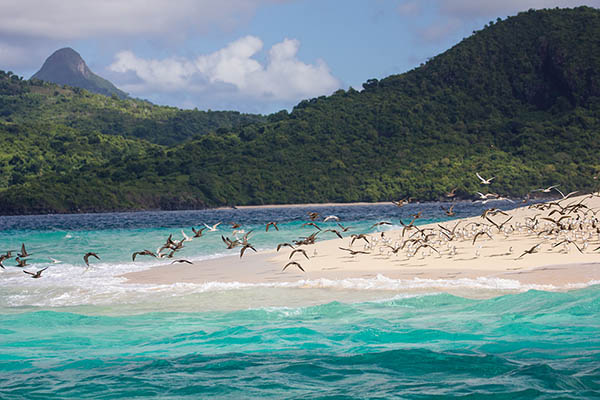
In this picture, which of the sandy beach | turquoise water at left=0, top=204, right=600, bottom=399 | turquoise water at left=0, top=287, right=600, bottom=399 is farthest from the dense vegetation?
turquoise water at left=0, top=287, right=600, bottom=399

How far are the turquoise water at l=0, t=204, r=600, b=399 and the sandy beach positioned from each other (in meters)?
1.50

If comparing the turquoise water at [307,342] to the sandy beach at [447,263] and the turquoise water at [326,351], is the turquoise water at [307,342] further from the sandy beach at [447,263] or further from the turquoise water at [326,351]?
the sandy beach at [447,263]

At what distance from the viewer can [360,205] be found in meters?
118

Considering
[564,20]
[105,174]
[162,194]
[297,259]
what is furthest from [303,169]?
[297,259]

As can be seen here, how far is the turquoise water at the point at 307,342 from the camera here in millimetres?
11375

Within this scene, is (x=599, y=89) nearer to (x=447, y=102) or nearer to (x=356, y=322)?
(x=447, y=102)

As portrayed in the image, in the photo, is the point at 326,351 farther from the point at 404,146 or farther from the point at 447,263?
the point at 404,146

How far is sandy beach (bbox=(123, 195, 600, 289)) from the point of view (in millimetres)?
20031

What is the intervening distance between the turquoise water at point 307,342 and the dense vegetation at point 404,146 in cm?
9863

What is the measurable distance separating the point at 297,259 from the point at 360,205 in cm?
9075

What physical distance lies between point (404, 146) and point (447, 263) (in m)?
107

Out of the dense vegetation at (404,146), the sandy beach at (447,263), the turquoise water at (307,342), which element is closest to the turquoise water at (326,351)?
the turquoise water at (307,342)

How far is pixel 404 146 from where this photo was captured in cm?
12825

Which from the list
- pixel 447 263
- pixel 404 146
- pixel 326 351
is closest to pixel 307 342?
pixel 326 351
